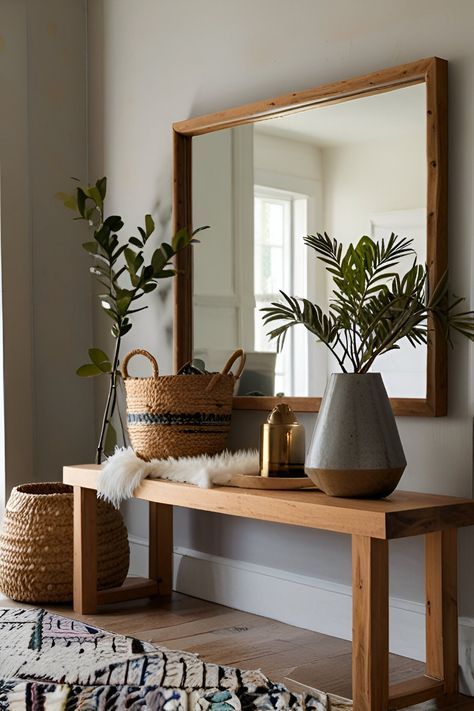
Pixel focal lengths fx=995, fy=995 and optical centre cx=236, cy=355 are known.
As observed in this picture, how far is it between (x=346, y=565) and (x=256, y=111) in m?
1.38

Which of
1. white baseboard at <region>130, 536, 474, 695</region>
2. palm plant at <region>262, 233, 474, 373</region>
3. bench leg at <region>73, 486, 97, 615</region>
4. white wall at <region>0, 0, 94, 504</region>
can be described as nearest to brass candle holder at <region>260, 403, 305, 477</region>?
palm plant at <region>262, 233, 474, 373</region>

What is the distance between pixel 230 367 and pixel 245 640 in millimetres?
817

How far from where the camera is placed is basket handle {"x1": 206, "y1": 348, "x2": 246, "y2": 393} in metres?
2.99

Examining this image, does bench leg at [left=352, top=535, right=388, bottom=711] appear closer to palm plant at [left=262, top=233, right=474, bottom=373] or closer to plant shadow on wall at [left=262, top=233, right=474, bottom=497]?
plant shadow on wall at [left=262, top=233, right=474, bottom=497]

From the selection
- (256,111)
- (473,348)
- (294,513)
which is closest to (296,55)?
(256,111)

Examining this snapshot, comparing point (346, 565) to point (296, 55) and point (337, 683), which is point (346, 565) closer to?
point (337, 683)

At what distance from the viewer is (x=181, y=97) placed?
134 inches

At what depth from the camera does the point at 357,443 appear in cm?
233

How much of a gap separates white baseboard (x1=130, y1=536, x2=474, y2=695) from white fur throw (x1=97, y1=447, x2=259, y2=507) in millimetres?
419

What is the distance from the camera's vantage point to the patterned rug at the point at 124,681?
216 centimetres

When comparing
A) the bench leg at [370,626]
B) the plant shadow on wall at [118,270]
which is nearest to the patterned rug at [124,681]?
the bench leg at [370,626]

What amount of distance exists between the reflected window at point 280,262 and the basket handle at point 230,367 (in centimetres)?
6

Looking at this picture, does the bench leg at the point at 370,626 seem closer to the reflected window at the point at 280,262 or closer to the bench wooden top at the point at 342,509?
the bench wooden top at the point at 342,509

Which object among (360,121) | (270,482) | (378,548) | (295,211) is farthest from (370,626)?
(360,121)
